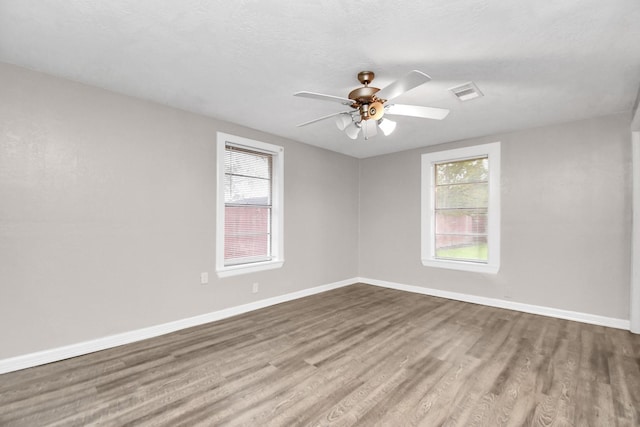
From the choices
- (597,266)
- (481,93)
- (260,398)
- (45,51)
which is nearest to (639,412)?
(597,266)

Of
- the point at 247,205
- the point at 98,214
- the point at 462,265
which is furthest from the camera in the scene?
the point at 462,265

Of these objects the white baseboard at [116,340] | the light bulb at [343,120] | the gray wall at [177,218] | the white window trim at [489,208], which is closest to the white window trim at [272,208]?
the gray wall at [177,218]

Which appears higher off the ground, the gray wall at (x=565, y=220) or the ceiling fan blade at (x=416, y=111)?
the ceiling fan blade at (x=416, y=111)

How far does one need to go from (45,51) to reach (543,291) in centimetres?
589

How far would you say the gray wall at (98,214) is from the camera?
2.54 metres

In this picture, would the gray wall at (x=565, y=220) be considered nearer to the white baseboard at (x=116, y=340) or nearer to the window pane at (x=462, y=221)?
the window pane at (x=462, y=221)

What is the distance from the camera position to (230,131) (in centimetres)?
398

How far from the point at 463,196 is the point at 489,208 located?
474mm

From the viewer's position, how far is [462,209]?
4891 mm

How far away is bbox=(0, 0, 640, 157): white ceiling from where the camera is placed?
6.10ft

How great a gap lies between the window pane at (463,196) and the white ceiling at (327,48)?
1.53m

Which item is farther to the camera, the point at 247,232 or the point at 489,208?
the point at 489,208

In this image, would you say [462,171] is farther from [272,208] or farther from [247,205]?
[247,205]

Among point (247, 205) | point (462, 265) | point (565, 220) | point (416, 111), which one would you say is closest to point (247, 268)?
point (247, 205)
